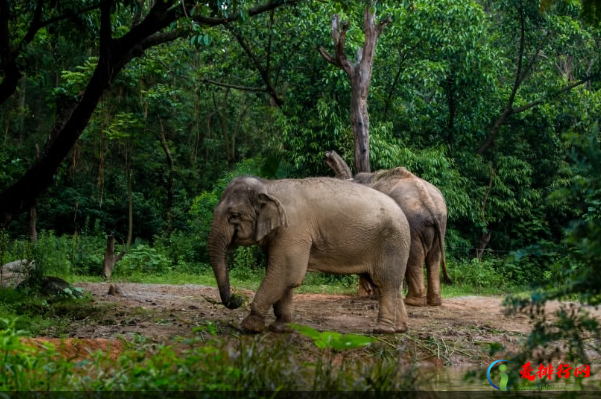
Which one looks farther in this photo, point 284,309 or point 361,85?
point 361,85

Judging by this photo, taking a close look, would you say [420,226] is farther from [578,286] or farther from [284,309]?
[578,286]

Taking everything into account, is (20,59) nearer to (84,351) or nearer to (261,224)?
(261,224)

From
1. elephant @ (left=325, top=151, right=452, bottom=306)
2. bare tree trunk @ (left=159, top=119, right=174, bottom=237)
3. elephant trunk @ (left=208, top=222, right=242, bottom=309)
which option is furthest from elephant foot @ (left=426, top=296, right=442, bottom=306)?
bare tree trunk @ (left=159, top=119, right=174, bottom=237)

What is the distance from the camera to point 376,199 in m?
9.46

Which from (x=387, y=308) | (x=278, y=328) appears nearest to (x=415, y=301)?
(x=387, y=308)

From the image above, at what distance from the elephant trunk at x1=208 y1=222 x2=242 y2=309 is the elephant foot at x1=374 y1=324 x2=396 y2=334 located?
174cm

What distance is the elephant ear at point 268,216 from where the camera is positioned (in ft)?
28.8

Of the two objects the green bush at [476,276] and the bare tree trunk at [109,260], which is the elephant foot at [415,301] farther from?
the bare tree trunk at [109,260]

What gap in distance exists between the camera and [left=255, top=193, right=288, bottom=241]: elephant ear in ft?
28.8

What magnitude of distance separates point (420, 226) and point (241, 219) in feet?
13.6

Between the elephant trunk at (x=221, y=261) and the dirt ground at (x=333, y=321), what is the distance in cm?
34

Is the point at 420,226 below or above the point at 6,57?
below

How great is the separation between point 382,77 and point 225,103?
9169 mm

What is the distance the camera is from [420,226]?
12.0 m
